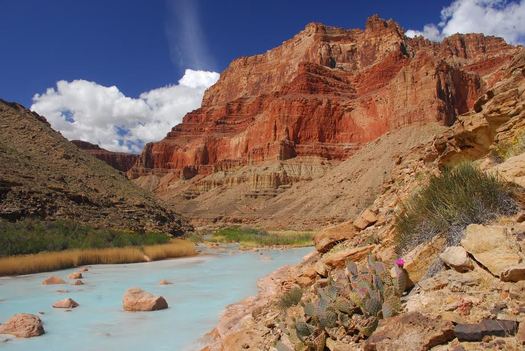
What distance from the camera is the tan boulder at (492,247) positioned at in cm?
380

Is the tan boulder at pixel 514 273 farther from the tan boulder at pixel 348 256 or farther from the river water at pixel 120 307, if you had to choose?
the river water at pixel 120 307

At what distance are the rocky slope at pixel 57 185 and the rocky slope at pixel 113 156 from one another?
441 ft

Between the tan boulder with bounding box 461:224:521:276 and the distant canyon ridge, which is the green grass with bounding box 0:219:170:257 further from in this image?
the distant canyon ridge

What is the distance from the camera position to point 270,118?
332ft

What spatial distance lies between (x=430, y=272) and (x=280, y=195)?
248 ft

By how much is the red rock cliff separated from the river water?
60.8m

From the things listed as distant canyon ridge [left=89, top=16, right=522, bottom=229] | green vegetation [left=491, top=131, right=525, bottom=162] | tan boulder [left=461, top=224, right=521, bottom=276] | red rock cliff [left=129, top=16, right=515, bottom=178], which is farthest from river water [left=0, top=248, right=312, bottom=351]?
red rock cliff [left=129, top=16, right=515, bottom=178]

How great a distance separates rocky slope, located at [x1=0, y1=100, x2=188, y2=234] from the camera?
27.3 m

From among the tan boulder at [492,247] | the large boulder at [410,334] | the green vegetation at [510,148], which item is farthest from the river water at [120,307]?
the green vegetation at [510,148]

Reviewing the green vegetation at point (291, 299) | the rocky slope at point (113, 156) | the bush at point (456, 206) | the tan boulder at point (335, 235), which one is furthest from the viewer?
the rocky slope at point (113, 156)

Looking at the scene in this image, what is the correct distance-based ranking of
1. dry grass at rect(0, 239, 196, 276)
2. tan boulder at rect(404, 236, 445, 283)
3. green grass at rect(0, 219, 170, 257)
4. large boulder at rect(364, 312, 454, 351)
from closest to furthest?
large boulder at rect(364, 312, 454, 351) < tan boulder at rect(404, 236, 445, 283) < dry grass at rect(0, 239, 196, 276) < green grass at rect(0, 219, 170, 257)

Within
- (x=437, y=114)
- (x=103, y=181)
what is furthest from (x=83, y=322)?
(x=437, y=114)

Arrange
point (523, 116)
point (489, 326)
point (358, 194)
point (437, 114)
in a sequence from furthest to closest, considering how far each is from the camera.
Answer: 1. point (437, 114)
2. point (358, 194)
3. point (523, 116)
4. point (489, 326)

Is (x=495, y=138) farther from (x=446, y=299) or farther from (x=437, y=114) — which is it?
(x=437, y=114)
